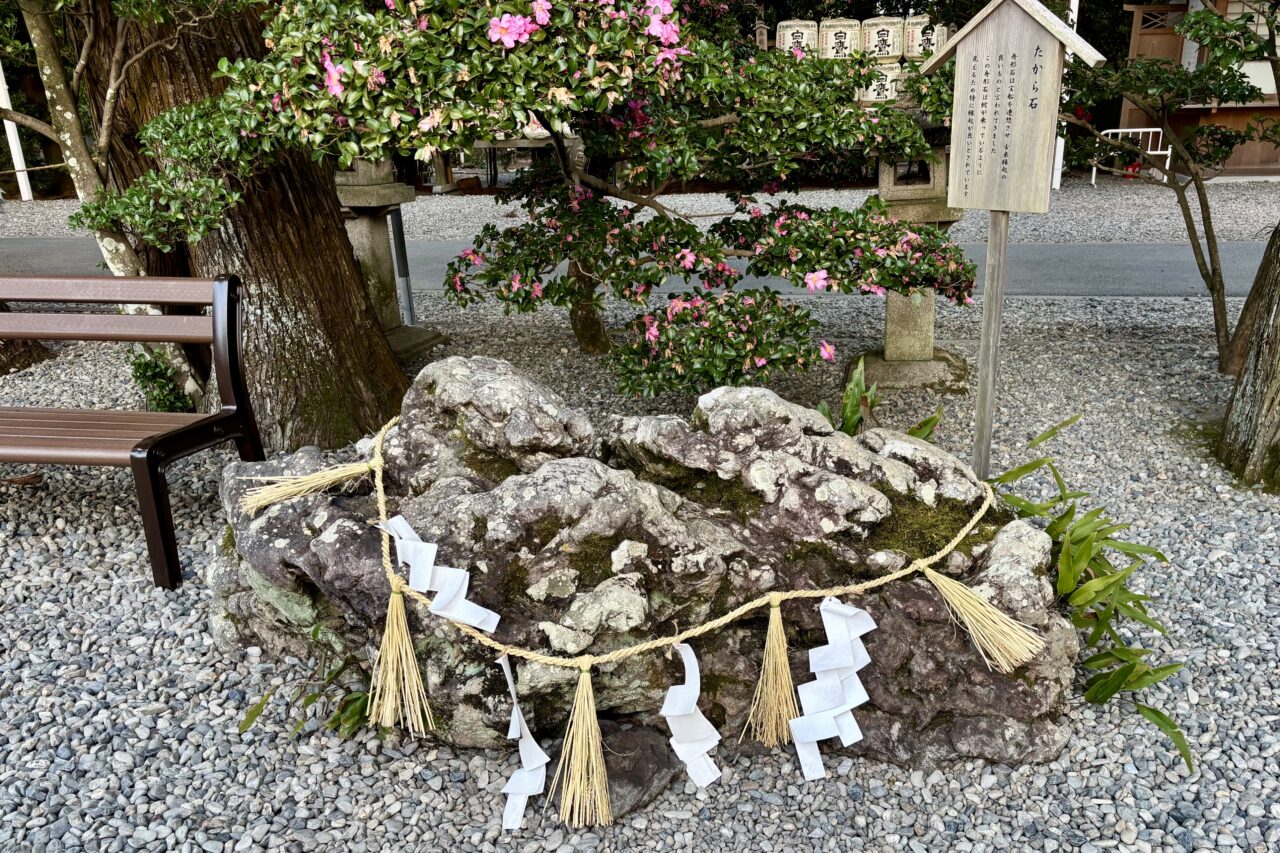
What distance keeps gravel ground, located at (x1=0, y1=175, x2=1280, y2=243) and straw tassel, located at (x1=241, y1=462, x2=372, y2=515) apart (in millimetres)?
6572

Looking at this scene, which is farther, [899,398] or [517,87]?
[899,398]

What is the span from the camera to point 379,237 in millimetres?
5754

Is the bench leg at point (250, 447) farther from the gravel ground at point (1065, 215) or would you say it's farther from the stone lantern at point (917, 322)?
the gravel ground at point (1065, 215)

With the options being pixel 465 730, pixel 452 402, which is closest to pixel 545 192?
pixel 452 402

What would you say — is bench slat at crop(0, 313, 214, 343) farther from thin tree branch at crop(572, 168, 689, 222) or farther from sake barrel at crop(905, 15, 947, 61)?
sake barrel at crop(905, 15, 947, 61)

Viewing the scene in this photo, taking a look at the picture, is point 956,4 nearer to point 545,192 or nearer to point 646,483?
point 545,192

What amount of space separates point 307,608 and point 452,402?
0.65 metres


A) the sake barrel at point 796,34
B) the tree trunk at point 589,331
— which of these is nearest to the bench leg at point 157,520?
the tree trunk at point 589,331

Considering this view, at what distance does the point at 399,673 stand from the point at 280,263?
237cm

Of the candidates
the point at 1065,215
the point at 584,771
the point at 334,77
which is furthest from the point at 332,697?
the point at 1065,215

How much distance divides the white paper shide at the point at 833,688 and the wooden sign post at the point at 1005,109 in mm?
1369

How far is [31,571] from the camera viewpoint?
3303mm

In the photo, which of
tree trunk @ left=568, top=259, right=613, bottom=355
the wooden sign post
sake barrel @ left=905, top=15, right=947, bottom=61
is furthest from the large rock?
tree trunk @ left=568, top=259, right=613, bottom=355

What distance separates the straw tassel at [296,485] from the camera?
251 centimetres
